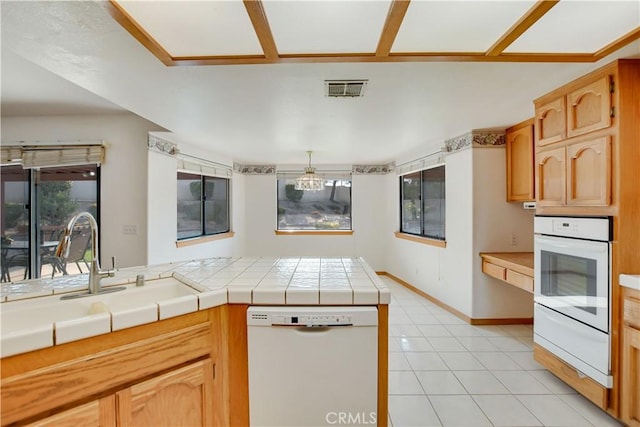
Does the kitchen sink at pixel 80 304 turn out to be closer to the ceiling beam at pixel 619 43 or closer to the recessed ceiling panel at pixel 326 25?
the recessed ceiling panel at pixel 326 25

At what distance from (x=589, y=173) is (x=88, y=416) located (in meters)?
2.98

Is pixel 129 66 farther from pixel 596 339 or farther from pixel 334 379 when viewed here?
pixel 596 339

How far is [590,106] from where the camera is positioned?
1855 mm

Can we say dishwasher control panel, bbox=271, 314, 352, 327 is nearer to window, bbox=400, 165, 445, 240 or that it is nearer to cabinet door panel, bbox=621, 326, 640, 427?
cabinet door panel, bbox=621, 326, 640, 427

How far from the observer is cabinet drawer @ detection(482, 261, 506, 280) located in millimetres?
2803

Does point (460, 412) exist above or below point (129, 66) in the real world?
below

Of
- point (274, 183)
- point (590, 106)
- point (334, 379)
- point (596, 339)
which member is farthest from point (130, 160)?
point (596, 339)

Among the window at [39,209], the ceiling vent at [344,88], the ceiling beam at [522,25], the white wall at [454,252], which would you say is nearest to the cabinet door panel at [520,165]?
the white wall at [454,252]

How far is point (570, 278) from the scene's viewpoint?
1951mm

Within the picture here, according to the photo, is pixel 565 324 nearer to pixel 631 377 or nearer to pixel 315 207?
pixel 631 377

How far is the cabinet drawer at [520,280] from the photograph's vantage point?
2.46 m

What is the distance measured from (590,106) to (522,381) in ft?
6.89

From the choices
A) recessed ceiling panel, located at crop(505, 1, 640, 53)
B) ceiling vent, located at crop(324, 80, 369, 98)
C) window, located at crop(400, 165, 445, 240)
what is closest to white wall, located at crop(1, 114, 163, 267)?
ceiling vent, located at crop(324, 80, 369, 98)

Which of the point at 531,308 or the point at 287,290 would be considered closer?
the point at 287,290
